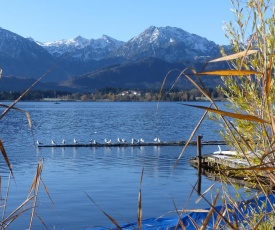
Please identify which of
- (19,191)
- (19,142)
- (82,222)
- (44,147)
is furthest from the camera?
(19,142)

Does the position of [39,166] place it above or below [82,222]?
above

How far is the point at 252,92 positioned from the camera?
4.59 m

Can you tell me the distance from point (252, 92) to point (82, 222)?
15910 millimetres

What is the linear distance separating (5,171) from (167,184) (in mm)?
9548

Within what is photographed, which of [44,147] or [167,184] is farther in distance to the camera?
[44,147]

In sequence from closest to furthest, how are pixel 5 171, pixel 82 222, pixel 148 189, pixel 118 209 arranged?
pixel 82 222
pixel 118 209
pixel 148 189
pixel 5 171

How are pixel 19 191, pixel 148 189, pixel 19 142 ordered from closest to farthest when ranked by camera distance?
→ pixel 19 191
pixel 148 189
pixel 19 142

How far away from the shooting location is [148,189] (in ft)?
88.5

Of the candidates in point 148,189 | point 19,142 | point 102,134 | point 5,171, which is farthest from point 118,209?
point 102,134

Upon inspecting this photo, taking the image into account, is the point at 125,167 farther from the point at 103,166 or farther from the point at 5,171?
the point at 5,171

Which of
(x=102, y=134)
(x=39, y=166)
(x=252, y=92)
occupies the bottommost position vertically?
(x=102, y=134)

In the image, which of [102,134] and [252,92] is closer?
[252,92]

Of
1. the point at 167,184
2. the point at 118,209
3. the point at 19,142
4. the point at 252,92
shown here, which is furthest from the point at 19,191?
the point at 19,142

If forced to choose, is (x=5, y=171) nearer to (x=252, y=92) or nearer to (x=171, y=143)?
(x=171, y=143)
